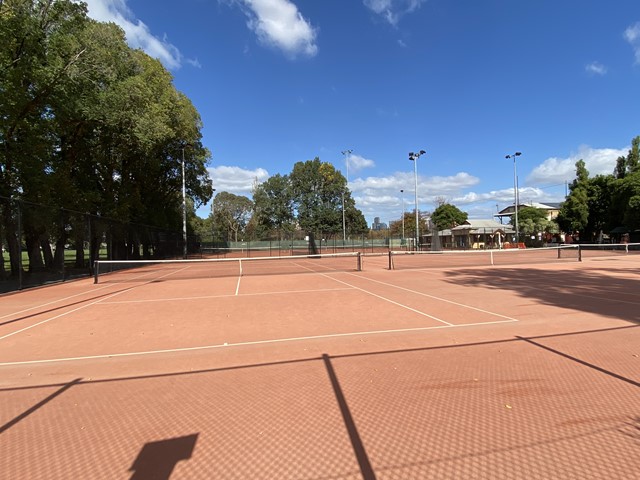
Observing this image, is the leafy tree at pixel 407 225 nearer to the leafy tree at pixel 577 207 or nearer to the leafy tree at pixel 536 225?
the leafy tree at pixel 536 225

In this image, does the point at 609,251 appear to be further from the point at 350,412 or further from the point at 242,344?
the point at 350,412

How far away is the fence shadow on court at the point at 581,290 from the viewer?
9.62 meters

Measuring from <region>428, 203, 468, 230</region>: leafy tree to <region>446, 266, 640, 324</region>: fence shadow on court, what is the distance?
8231 cm

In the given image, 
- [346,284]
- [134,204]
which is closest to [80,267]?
[134,204]

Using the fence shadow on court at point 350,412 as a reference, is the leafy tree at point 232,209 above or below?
above

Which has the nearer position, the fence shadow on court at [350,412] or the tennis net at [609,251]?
the fence shadow on court at [350,412]

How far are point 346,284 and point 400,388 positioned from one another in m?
11.4

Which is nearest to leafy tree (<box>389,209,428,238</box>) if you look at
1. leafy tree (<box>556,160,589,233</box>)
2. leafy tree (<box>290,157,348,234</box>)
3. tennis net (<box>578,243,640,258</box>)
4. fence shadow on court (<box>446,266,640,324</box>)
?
leafy tree (<box>290,157,348,234</box>)

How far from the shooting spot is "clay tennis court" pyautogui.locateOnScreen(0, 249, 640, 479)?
3.17 metres

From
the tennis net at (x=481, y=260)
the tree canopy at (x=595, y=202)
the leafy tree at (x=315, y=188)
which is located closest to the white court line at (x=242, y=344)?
the tennis net at (x=481, y=260)

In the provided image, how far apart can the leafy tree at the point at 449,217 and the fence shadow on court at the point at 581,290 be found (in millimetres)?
82314

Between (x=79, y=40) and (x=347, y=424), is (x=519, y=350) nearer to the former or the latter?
(x=347, y=424)

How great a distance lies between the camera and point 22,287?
16844 millimetres

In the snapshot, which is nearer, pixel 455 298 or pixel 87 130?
pixel 455 298
